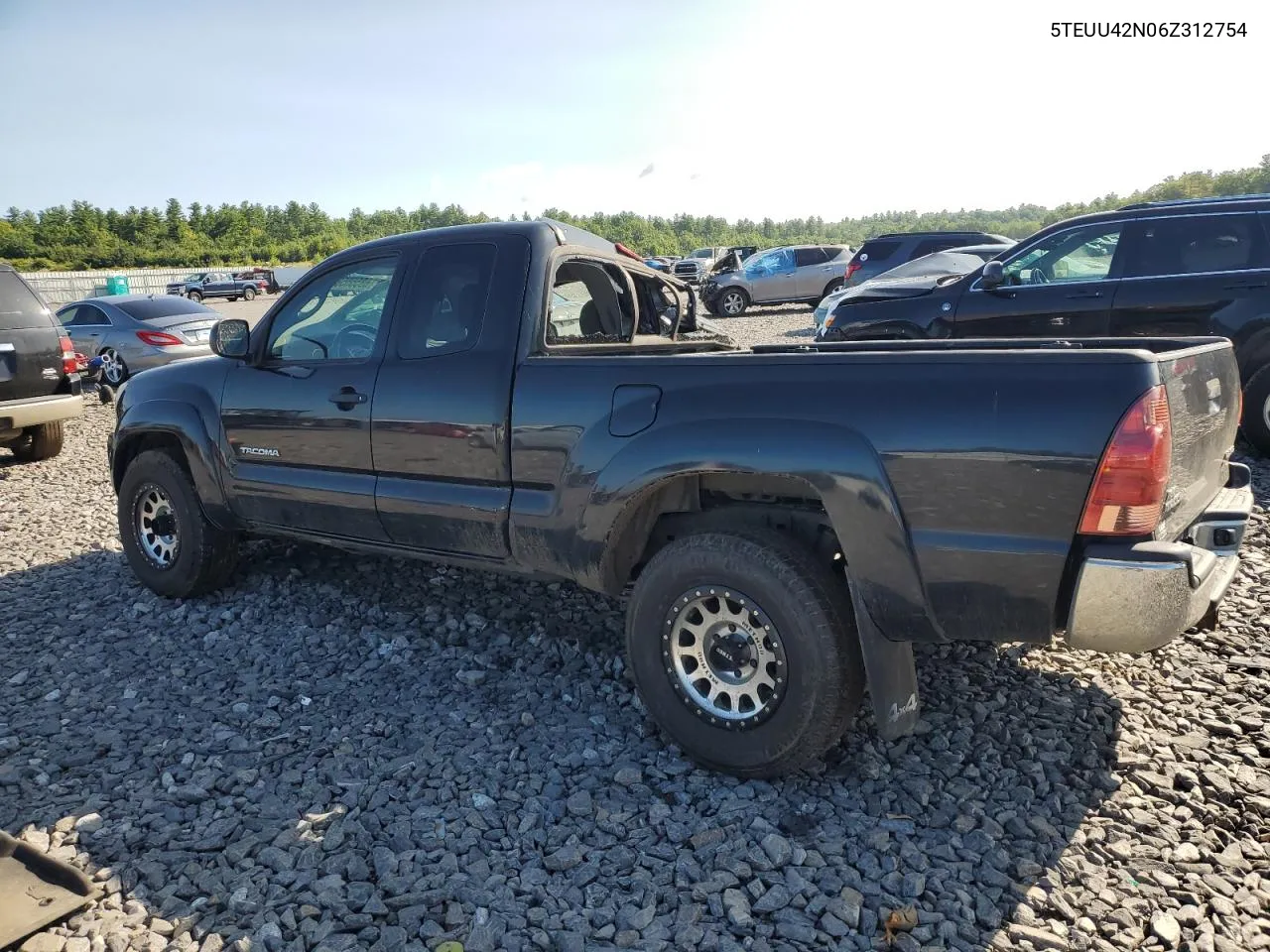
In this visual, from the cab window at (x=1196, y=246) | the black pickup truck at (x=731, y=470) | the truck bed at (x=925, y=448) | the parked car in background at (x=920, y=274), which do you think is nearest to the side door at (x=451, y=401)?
the black pickup truck at (x=731, y=470)

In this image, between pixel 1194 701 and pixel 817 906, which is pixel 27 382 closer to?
pixel 817 906

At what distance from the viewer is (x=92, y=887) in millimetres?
2725

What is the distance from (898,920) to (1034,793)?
2.84 feet

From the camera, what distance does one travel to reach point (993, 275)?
761cm

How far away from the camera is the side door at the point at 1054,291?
23.7 ft

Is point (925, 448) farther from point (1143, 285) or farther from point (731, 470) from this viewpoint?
point (1143, 285)

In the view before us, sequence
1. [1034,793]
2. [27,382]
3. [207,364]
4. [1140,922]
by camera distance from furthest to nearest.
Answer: [27,382]
[207,364]
[1034,793]
[1140,922]

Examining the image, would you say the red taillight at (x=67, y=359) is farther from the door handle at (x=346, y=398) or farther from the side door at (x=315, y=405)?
the door handle at (x=346, y=398)

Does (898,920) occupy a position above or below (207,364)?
below

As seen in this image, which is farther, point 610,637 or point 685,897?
point 610,637

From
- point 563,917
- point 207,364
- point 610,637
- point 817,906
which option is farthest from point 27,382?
point 817,906

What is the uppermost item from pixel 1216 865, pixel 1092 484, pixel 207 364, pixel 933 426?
pixel 207 364

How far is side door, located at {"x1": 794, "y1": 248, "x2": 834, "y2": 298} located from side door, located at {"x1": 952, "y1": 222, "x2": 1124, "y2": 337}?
46.6 feet

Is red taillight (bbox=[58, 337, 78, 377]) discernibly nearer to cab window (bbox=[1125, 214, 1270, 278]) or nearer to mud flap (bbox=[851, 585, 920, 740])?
mud flap (bbox=[851, 585, 920, 740])
